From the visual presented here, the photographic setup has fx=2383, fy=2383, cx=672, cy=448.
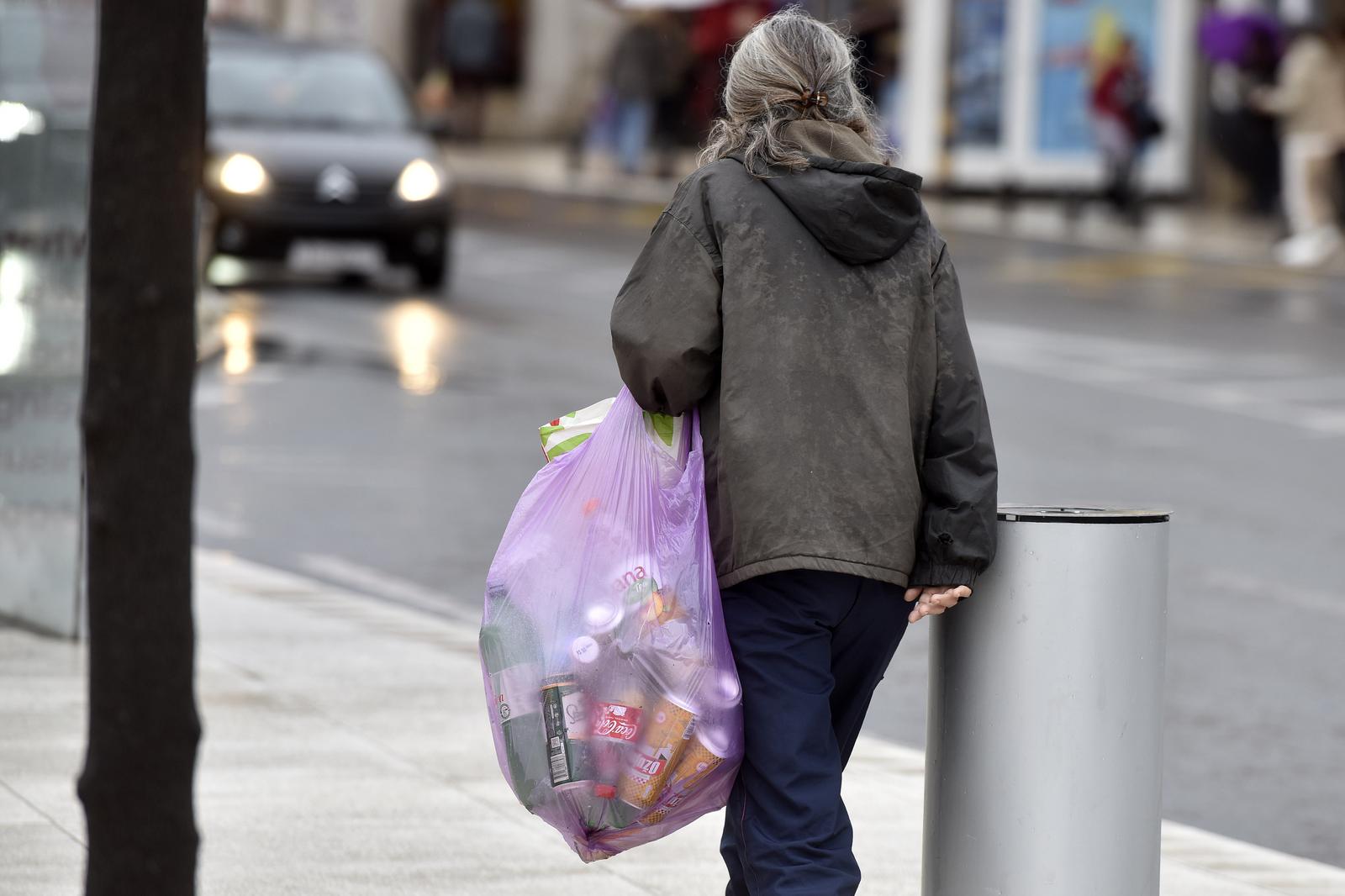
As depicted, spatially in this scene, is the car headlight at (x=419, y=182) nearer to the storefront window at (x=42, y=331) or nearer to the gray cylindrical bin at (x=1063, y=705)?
the storefront window at (x=42, y=331)

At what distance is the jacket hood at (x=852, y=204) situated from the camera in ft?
12.4

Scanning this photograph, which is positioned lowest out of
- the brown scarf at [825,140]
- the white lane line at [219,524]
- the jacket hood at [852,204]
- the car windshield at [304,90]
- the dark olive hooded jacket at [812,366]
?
the white lane line at [219,524]

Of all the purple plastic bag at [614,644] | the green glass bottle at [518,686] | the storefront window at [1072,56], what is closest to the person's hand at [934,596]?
the purple plastic bag at [614,644]

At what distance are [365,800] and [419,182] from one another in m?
13.2

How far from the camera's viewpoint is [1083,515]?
155 inches

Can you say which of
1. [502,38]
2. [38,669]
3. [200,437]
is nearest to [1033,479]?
[200,437]

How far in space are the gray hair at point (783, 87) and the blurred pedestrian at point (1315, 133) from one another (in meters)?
18.8

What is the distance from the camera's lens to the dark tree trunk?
2.76m

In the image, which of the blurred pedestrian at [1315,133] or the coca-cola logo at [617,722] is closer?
the coca-cola logo at [617,722]

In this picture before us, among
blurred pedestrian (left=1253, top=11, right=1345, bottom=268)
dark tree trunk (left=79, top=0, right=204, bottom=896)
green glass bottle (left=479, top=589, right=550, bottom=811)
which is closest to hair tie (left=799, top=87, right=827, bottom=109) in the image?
green glass bottle (left=479, top=589, right=550, bottom=811)

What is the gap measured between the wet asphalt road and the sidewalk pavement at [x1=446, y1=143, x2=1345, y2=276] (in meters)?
1.87

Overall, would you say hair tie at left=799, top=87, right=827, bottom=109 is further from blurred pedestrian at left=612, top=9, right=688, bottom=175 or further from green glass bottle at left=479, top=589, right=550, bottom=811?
blurred pedestrian at left=612, top=9, right=688, bottom=175

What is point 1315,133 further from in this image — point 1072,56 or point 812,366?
point 812,366

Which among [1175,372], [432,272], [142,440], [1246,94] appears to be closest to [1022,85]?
[1246,94]
